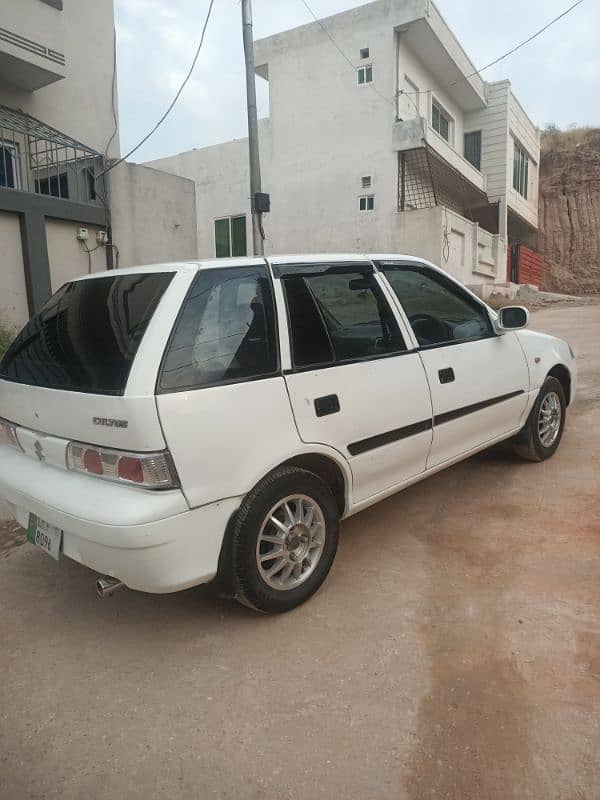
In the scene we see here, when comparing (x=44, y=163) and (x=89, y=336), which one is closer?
(x=89, y=336)

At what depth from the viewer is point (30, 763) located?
1.93 metres

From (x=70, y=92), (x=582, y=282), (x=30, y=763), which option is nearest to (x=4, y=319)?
(x=70, y=92)

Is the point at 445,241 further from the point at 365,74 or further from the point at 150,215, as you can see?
the point at 150,215

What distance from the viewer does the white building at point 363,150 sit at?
15938mm

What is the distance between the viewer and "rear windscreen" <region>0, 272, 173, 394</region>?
2.37m

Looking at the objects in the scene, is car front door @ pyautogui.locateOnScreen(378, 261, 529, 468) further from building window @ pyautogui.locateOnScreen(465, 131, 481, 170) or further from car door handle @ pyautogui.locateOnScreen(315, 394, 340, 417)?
building window @ pyautogui.locateOnScreen(465, 131, 481, 170)

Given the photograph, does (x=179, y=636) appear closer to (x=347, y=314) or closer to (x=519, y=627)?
(x=519, y=627)

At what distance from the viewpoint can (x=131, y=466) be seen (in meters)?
2.24

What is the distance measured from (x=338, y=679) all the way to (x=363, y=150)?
1667 centimetres

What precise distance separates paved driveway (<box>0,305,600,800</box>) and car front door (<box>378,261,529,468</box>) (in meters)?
0.65

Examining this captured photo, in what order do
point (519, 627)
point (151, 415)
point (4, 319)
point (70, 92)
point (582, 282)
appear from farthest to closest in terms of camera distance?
point (582, 282), point (70, 92), point (4, 319), point (519, 627), point (151, 415)

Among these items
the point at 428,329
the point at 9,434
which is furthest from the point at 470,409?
the point at 9,434

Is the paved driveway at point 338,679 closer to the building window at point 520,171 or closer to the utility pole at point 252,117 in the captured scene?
the utility pole at point 252,117

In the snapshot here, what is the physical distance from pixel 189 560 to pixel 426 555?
1500 mm
